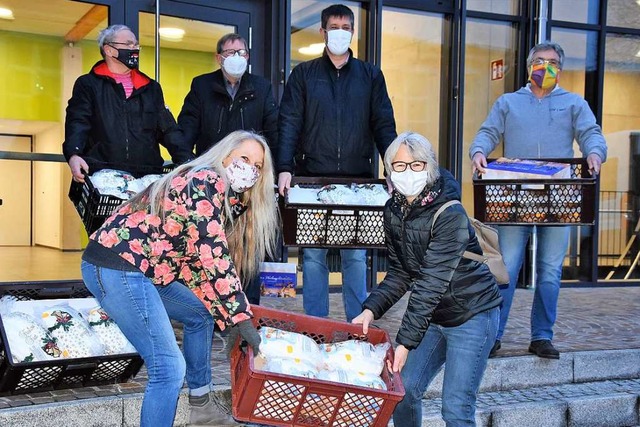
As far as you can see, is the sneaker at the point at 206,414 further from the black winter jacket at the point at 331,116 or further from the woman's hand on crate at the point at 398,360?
the black winter jacket at the point at 331,116

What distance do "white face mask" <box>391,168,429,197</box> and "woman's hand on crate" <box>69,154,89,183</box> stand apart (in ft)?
7.11

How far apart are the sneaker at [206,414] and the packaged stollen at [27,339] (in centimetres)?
80

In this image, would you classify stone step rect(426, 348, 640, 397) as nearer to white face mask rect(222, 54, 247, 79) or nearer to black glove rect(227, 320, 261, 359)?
black glove rect(227, 320, 261, 359)

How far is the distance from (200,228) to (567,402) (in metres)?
3.10

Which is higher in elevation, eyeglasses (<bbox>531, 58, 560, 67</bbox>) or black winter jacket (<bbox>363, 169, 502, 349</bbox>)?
eyeglasses (<bbox>531, 58, 560, 67</bbox>)

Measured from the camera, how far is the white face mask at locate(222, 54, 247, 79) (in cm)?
549

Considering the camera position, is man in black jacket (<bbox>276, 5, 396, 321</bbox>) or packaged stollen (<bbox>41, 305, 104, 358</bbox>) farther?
man in black jacket (<bbox>276, 5, 396, 321</bbox>)

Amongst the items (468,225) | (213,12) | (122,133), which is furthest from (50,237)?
(468,225)

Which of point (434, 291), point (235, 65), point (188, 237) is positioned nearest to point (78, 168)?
point (235, 65)

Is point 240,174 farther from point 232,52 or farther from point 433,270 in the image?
point 232,52

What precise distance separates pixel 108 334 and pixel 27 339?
453 mm

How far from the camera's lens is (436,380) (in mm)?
5031

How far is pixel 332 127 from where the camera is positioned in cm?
548

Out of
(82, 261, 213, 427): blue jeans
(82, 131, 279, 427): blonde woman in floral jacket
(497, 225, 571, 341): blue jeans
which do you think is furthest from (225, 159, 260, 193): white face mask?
(497, 225, 571, 341): blue jeans
